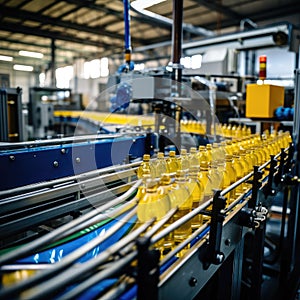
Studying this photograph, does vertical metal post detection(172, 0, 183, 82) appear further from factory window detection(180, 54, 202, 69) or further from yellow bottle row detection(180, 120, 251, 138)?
factory window detection(180, 54, 202, 69)

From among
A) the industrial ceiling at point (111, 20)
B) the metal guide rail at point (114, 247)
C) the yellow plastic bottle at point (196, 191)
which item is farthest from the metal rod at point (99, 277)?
the industrial ceiling at point (111, 20)

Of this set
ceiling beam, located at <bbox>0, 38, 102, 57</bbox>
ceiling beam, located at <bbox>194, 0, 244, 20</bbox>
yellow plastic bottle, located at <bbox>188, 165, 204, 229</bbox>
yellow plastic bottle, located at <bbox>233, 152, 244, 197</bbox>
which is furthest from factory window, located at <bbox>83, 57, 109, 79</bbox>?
yellow plastic bottle, located at <bbox>188, 165, 204, 229</bbox>

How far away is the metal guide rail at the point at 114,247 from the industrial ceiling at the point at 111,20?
416cm

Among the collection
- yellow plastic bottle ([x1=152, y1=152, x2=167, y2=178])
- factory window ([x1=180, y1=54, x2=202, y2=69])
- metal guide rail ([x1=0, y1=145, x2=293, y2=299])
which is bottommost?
metal guide rail ([x1=0, y1=145, x2=293, y2=299])

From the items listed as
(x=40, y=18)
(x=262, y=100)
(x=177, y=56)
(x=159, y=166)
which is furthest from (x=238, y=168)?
(x=40, y=18)

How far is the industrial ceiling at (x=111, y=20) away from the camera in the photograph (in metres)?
5.82

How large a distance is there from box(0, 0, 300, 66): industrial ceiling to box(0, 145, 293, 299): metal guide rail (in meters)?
4.16

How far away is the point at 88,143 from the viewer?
57.5 inches

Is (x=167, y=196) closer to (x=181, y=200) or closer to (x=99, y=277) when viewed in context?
(x=181, y=200)

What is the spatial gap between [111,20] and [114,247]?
754 cm

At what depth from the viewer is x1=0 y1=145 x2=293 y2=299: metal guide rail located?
1.44 feet

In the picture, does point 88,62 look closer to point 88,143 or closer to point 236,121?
point 236,121

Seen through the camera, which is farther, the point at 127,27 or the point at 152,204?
the point at 127,27

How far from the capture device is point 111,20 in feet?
23.5
